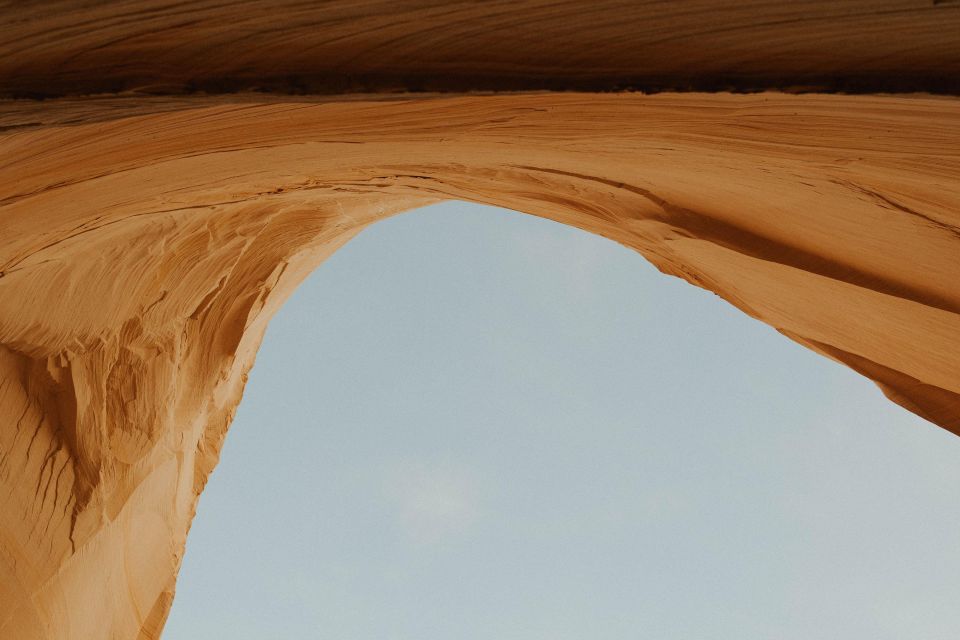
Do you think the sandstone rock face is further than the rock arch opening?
No

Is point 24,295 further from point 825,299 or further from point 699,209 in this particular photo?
point 825,299

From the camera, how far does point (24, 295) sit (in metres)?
3.84

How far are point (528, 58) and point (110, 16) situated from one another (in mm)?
1022

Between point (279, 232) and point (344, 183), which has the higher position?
point (279, 232)

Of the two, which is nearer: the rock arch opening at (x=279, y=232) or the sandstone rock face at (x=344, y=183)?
the sandstone rock face at (x=344, y=183)

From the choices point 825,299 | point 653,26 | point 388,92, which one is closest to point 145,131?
point 388,92

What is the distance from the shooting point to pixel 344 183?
3678mm

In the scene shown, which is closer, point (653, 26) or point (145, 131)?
point (653, 26)

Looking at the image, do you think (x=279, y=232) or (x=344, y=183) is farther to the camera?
(x=279, y=232)

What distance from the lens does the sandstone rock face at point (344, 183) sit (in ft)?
5.71

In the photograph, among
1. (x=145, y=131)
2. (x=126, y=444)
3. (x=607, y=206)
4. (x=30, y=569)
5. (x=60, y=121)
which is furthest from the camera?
(x=126, y=444)

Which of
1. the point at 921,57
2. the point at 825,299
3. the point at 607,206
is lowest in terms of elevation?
the point at 921,57

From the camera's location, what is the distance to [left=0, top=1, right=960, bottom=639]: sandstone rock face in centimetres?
174

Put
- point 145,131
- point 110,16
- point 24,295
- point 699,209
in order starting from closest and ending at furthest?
point 110,16 → point 145,131 → point 699,209 → point 24,295
